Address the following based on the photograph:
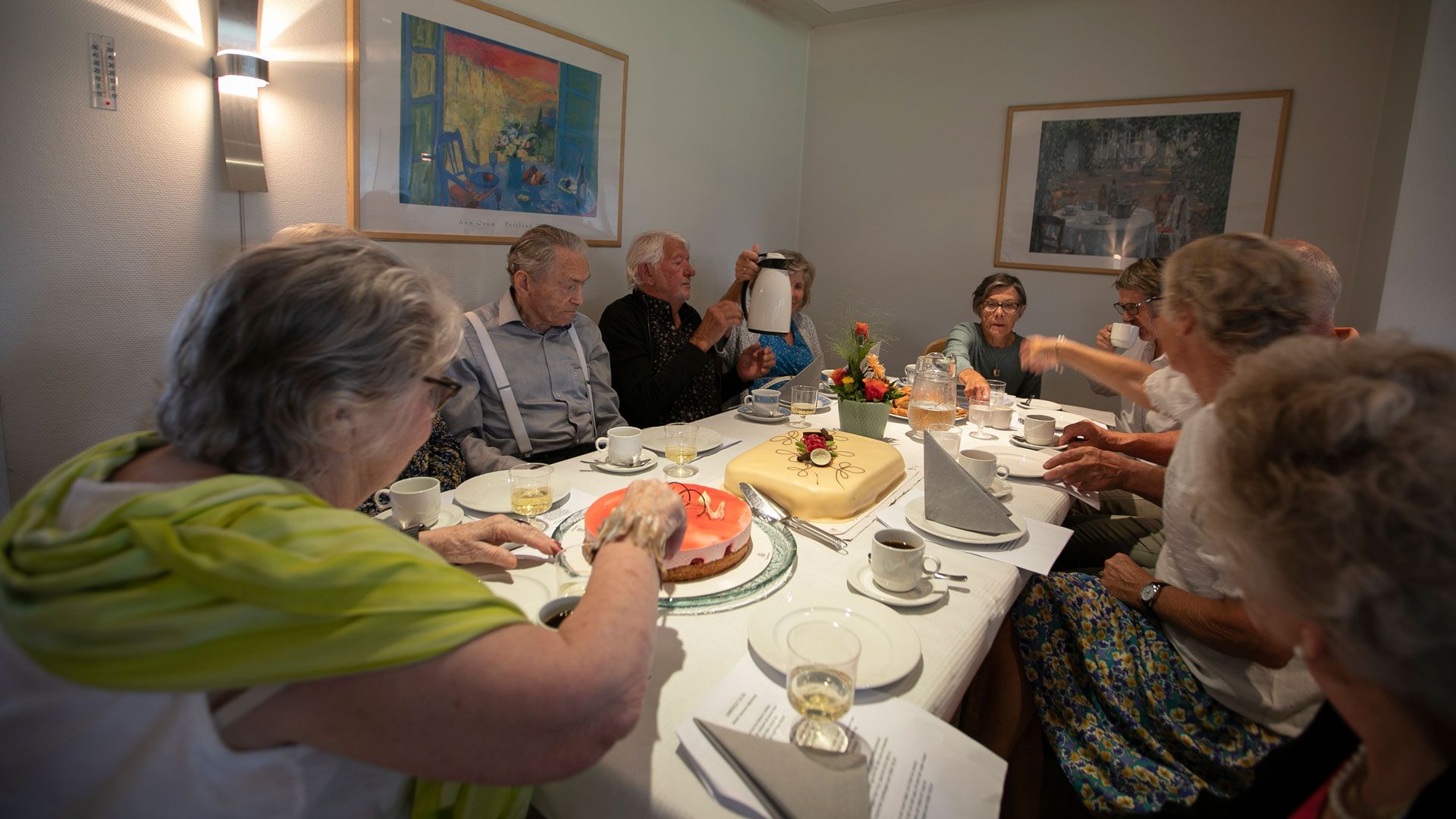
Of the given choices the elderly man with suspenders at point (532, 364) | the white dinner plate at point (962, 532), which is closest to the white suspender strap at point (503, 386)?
the elderly man with suspenders at point (532, 364)

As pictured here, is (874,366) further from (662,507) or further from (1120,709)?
(662,507)

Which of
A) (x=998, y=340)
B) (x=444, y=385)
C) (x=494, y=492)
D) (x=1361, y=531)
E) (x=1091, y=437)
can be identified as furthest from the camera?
(x=998, y=340)

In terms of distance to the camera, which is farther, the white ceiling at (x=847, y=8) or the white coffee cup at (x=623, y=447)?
the white ceiling at (x=847, y=8)

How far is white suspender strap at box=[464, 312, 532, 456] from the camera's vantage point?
241 cm

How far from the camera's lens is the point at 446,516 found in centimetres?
145

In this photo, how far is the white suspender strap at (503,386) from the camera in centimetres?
241

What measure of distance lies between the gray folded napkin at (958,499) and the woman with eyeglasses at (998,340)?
7.10 ft

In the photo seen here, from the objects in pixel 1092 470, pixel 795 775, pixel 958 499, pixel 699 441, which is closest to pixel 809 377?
pixel 699 441

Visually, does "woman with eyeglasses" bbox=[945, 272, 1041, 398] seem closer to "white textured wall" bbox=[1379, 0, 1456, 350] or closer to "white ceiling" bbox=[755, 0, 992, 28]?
"white textured wall" bbox=[1379, 0, 1456, 350]

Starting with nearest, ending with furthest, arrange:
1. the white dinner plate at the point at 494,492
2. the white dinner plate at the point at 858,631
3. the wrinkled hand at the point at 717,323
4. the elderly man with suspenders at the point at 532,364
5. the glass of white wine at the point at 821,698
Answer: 1. the glass of white wine at the point at 821,698
2. the white dinner plate at the point at 858,631
3. the white dinner plate at the point at 494,492
4. the elderly man with suspenders at the point at 532,364
5. the wrinkled hand at the point at 717,323

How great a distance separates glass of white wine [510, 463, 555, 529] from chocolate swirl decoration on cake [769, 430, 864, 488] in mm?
554

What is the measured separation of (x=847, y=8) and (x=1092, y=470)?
12.5 feet

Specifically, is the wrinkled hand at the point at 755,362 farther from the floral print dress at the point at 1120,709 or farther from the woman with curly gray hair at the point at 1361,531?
the woman with curly gray hair at the point at 1361,531

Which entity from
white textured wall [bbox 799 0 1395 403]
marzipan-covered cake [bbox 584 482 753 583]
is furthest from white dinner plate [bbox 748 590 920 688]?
white textured wall [bbox 799 0 1395 403]
